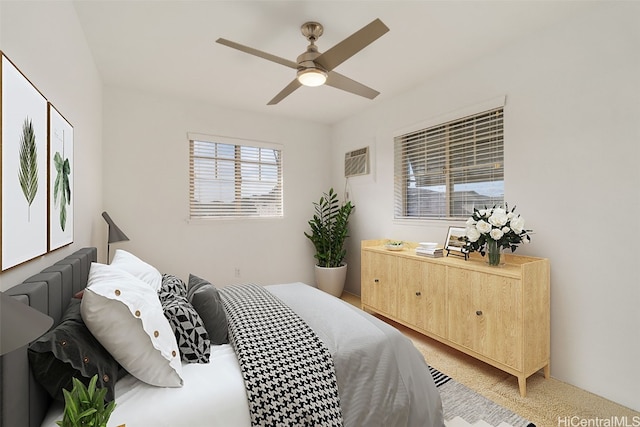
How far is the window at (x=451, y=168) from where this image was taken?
109 inches

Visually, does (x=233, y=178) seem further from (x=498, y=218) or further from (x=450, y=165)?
(x=498, y=218)

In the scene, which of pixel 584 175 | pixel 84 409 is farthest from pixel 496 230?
pixel 84 409

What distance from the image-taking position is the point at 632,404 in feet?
6.46

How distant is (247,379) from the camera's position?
1.28 metres

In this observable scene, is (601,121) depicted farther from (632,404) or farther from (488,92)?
(632,404)

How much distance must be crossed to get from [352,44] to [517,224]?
1.71 meters

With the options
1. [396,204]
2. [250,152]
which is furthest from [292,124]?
[396,204]

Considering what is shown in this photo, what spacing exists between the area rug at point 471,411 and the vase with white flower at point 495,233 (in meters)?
0.95

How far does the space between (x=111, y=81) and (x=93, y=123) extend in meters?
0.76

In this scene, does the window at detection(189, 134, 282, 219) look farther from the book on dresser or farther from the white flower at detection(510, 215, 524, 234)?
the white flower at detection(510, 215, 524, 234)

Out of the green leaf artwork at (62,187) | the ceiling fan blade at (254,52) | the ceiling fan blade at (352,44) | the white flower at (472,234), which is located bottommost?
the white flower at (472,234)

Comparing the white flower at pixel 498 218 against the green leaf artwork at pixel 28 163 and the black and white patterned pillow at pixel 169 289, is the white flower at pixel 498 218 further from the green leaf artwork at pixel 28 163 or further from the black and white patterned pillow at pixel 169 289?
the green leaf artwork at pixel 28 163

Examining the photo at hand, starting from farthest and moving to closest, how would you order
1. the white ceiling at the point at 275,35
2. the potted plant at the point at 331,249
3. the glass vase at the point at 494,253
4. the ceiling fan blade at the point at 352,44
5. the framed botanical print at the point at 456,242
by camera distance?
1. the potted plant at the point at 331,249
2. the framed botanical print at the point at 456,242
3. the glass vase at the point at 494,253
4. the white ceiling at the point at 275,35
5. the ceiling fan blade at the point at 352,44

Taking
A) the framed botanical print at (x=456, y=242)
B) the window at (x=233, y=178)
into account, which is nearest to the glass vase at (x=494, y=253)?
the framed botanical print at (x=456, y=242)
